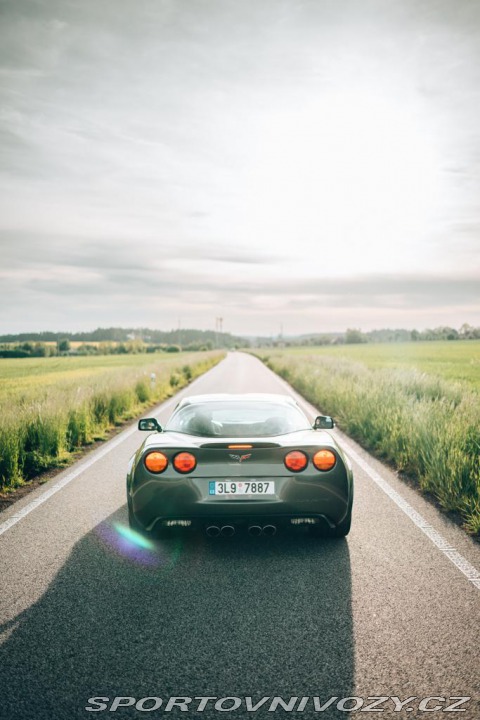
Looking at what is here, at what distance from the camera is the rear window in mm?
5160

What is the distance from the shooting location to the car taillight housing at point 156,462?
14.7 ft

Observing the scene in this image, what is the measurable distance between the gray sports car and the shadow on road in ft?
1.01

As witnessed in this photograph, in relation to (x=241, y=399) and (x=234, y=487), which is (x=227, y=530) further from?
(x=241, y=399)

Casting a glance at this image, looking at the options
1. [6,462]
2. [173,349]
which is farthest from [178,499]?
[173,349]

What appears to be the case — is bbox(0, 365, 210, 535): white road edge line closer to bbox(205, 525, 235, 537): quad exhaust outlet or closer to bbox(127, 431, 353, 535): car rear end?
bbox(127, 431, 353, 535): car rear end

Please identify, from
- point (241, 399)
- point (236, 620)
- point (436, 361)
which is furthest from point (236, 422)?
point (436, 361)

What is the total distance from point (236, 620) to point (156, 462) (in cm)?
140

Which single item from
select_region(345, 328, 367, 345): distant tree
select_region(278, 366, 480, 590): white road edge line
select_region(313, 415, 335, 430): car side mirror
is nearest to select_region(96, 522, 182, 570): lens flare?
select_region(313, 415, 335, 430): car side mirror

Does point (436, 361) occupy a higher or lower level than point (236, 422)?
lower

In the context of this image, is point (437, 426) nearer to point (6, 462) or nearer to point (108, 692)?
point (6, 462)

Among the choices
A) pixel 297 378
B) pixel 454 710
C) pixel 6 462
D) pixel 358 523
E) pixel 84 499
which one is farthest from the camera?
pixel 297 378

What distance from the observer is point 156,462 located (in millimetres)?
4508

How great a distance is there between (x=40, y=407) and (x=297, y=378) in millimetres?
15778

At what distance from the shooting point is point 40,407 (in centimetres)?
1009
